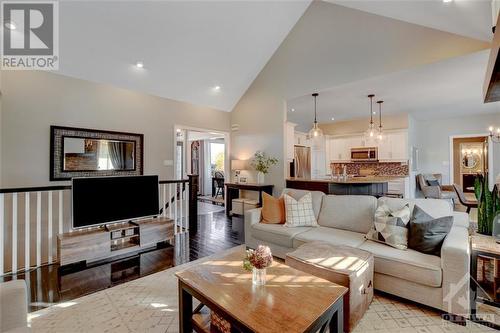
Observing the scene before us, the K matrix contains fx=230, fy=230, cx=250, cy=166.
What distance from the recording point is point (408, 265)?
214 centimetres

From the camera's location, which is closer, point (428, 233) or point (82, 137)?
point (428, 233)

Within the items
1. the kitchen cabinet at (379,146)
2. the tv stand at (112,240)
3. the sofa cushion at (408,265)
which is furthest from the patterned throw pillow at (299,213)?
the kitchen cabinet at (379,146)

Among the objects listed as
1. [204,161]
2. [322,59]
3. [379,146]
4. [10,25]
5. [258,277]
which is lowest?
[258,277]

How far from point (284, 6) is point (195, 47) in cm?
181

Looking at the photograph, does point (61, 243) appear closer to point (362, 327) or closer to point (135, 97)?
point (135, 97)

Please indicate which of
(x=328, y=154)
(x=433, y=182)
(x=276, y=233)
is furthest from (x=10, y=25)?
(x=433, y=182)

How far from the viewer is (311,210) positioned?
11.1 feet

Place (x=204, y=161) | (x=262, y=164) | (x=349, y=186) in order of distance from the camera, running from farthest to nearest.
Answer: (x=204, y=161)
(x=262, y=164)
(x=349, y=186)

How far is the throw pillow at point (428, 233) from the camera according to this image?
2.23 m

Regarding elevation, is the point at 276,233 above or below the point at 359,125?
below

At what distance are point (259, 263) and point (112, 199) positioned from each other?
2912 millimetres

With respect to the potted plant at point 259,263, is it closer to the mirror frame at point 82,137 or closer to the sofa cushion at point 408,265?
the sofa cushion at point 408,265

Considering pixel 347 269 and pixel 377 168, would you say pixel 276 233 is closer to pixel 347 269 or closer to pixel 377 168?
pixel 347 269

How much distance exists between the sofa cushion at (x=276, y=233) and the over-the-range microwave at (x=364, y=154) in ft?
17.2
